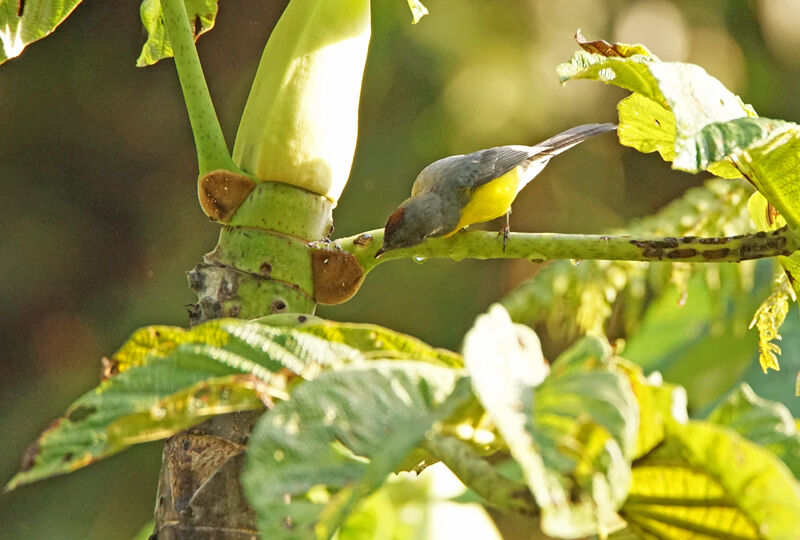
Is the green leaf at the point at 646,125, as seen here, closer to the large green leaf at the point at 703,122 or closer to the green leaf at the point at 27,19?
the large green leaf at the point at 703,122

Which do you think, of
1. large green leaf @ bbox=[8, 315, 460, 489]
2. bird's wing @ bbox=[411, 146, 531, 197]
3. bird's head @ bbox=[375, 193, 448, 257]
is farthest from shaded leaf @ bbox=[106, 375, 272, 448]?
bird's wing @ bbox=[411, 146, 531, 197]

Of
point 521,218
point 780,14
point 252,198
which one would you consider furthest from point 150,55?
point 780,14

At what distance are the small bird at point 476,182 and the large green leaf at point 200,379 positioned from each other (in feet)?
2.57

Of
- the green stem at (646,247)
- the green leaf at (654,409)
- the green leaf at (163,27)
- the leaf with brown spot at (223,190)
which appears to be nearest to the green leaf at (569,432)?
the green leaf at (654,409)

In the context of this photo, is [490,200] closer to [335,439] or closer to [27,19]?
[27,19]

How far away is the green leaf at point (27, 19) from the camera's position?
2.48 ft

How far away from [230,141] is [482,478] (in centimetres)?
276

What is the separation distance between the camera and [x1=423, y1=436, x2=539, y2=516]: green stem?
1.31ft

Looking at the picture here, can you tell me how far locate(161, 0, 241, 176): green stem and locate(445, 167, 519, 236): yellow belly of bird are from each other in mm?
718

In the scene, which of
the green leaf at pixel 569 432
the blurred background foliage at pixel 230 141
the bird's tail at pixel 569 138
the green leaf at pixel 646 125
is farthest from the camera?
the blurred background foliage at pixel 230 141

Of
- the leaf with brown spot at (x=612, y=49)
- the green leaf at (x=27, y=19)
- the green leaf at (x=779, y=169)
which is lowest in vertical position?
the green leaf at (x=779, y=169)

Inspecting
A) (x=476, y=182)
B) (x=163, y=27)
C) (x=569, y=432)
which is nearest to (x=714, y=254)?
(x=569, y=432)

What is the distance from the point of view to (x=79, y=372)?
3.18m

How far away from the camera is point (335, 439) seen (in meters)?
0.40
